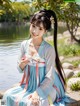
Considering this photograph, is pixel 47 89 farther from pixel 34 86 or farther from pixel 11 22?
pixel 11 22

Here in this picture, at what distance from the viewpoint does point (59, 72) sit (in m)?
3.59

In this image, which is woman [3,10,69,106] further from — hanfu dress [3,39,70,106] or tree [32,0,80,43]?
tree [32,0,80,43]

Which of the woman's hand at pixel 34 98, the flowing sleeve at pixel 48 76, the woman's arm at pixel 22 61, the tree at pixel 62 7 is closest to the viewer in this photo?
the woman's hand at pixel 34 98

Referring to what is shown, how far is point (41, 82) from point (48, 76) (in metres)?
0.11

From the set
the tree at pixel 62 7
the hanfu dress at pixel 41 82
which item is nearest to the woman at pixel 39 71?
the hanfu dress at pixel 41 82

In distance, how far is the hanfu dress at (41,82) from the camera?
3.34 m

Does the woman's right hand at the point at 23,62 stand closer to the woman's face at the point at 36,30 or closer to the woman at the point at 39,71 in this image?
the woman at the point at 39,71

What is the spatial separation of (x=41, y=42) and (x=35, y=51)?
0.42 feet

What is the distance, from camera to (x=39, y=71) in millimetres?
3432

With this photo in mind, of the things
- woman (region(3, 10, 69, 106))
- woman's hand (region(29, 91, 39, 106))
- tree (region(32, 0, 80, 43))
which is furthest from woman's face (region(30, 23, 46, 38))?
tree (region(32, 0, 80, 43))

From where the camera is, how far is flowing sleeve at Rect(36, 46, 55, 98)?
333 centimetres

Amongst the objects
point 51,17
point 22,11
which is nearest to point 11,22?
point 22,11

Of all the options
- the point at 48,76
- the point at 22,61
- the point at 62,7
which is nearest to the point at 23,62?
the point at 22,61

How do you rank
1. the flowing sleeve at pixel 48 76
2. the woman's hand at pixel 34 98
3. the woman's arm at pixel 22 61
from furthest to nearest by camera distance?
the woman's arm at pixel 22 61 → the flowing sleeve at pixel 48 76 → the woman's hand at pixel 34 98
